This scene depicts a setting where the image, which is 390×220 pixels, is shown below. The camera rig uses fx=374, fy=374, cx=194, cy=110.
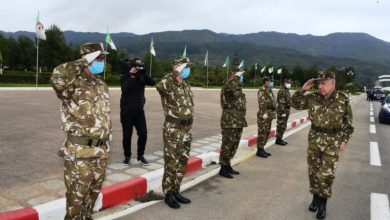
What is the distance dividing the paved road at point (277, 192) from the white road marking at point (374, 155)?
12 cm

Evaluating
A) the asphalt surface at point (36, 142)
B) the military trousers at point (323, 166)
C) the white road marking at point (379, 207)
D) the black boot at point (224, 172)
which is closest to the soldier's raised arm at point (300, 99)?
the military trousers at point (323, 166)

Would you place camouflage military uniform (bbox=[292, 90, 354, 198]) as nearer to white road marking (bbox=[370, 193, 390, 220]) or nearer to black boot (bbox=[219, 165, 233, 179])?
white road marking (bbox=[370, 193, 390, 220])

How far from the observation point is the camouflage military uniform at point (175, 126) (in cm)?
502

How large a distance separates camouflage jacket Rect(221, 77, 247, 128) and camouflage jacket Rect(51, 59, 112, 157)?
10.8 ft

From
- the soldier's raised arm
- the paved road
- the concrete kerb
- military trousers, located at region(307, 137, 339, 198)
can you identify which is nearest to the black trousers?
the concrete kerb

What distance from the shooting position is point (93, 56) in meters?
3.54

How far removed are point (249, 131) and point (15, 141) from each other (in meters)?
7.10

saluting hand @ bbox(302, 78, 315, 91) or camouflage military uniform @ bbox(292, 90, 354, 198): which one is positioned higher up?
saluting hand @ bbox(302, 78, 315, 91)

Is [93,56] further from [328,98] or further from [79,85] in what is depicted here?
[328,98]

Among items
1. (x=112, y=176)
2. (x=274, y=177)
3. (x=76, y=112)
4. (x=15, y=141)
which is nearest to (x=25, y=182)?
(x=112, y=176)

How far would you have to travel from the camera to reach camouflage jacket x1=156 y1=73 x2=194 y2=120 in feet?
16.4

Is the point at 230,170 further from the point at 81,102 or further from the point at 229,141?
the point at 81,102

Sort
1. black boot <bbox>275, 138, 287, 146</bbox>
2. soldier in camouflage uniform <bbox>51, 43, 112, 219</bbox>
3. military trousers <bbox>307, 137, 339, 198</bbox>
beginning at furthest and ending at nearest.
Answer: black boot <bbox>275, 138, 287, 146</bbox> < military trousers <bbox>307, 137, 339, 198</bbox> < soldier in camouflage uniform <bbox>51, 43, 112, 219</bbox>

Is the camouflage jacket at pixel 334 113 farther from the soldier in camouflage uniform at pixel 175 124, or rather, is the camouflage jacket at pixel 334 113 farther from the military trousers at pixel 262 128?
the military trousers at pixel 262 128
